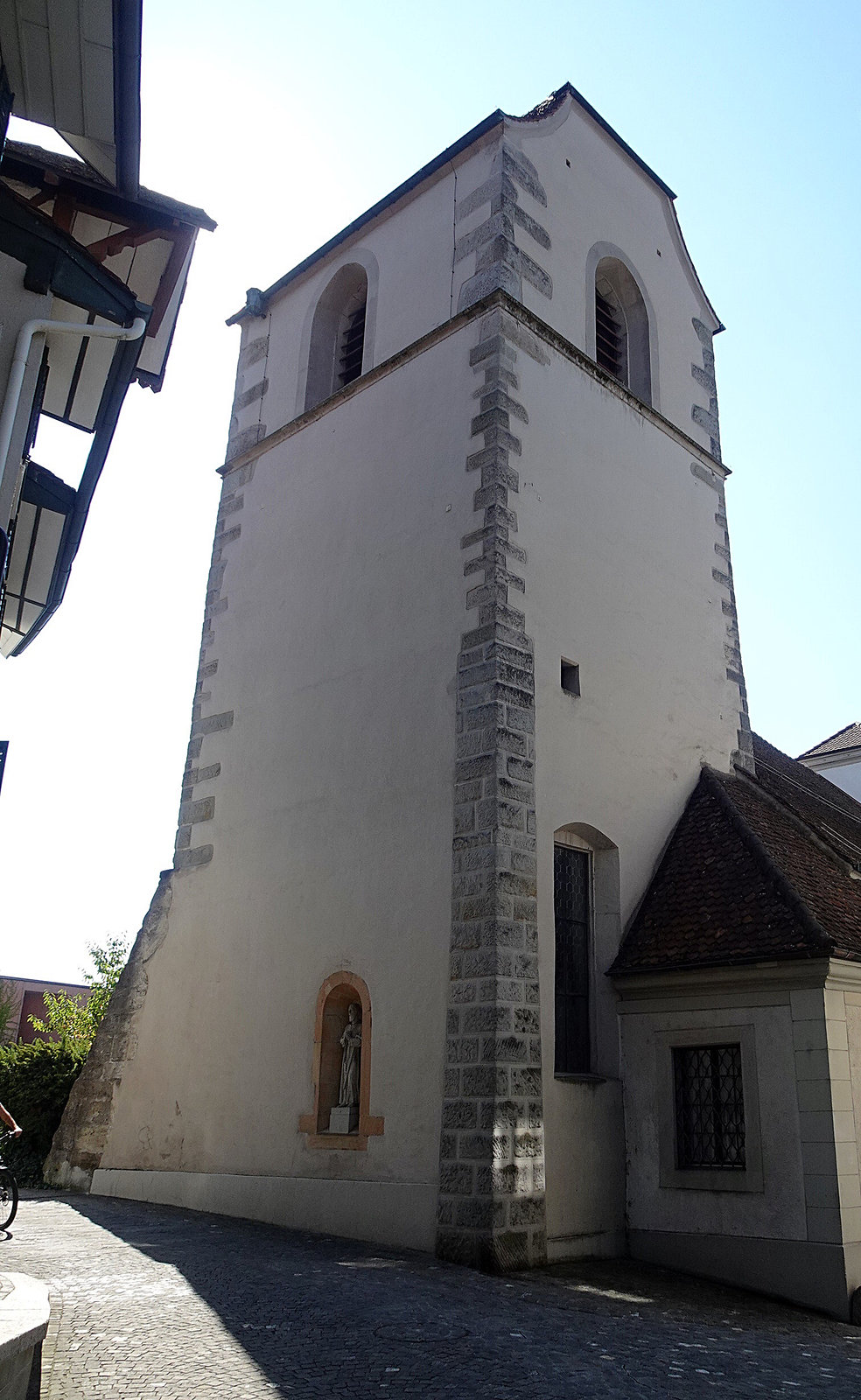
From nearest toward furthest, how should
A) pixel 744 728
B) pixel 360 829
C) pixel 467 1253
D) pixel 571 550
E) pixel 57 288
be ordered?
1. pixel 57 288
2. pixel 467 1253
3. pixel 360 829
4. pixel 571 550
5. pixel 744 728

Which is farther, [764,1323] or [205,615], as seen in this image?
[205,615]

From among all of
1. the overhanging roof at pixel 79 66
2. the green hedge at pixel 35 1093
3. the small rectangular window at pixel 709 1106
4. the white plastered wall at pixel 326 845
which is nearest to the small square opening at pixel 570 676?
the white plastered wall at pixel 326 845

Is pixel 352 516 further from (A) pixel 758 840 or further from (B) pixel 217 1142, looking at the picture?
(B) pixel 217 1142

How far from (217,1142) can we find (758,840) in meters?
5.47

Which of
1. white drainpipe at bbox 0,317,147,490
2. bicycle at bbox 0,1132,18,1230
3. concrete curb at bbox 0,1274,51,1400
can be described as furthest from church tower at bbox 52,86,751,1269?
white drainpipe at bbox 0,317,147,490

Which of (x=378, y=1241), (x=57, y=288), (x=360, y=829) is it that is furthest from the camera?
(x=360, y=829)

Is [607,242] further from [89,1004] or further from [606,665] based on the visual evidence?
[89,1004]

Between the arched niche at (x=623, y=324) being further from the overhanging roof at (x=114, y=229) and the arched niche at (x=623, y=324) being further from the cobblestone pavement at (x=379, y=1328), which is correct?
the cobblestone pavement at (x=379, y=1328)

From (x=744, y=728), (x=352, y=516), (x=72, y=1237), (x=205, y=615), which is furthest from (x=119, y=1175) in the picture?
(x=744, y=728)

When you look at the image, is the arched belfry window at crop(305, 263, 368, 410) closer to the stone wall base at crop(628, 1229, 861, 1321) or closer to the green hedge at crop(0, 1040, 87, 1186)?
the green hedge at crop(0, 1040, 87, 1186)

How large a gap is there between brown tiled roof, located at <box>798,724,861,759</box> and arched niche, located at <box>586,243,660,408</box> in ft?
37.8

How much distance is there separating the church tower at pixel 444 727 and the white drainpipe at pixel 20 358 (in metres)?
4.42

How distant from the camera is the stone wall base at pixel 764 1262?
7.54 m

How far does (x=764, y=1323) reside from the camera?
22.9ft
